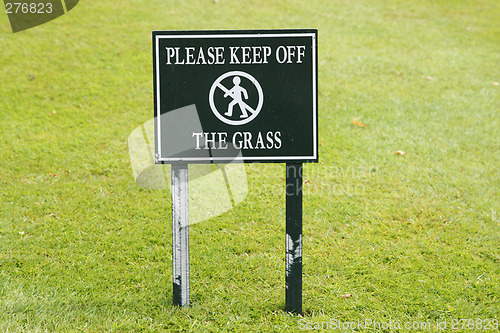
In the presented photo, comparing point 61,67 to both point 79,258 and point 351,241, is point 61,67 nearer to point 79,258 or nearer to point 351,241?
point 79,258

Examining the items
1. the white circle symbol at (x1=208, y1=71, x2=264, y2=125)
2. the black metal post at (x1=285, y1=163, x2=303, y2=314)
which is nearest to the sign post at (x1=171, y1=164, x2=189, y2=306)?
the white circle symbol at (x1=208, y1=71, x2=264, y2=125)

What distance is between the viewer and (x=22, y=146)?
232 inches

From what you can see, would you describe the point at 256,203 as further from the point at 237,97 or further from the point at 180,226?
the point at 237,97

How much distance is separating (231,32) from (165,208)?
2082 millimetres

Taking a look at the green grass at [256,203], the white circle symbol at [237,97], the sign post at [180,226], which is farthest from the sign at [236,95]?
the green grass at [256,203]

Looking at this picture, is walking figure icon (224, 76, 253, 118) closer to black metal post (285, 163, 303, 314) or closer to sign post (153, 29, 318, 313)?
sign post (153, 29, 318, 313)

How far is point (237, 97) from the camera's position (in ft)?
10.9

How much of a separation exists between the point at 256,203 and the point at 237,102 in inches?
71.9

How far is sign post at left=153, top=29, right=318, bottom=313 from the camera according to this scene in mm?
3281

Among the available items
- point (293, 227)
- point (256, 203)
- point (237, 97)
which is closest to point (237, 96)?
point (237, 97)

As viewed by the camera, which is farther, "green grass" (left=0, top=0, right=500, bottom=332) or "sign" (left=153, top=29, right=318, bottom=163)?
"green grass" (left=0, top=0, right=500, bottom=332)

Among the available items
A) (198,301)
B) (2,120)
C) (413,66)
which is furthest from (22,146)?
(413,66)

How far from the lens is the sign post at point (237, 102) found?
328 centimetres

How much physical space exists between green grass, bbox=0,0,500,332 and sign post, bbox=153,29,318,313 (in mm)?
727
